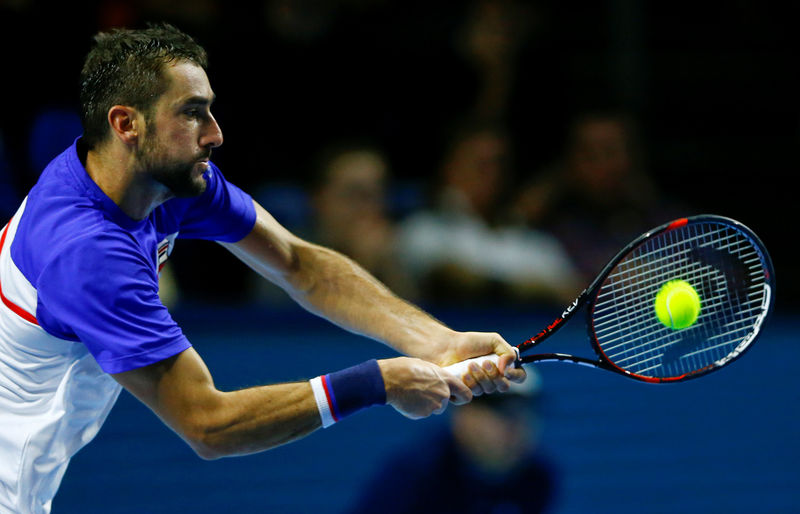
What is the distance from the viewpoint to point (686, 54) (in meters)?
6.60

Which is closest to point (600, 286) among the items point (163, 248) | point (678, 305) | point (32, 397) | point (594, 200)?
point (678, 305)

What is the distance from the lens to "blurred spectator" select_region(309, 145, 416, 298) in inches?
187

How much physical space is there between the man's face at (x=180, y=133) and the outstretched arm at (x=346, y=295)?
0.52m

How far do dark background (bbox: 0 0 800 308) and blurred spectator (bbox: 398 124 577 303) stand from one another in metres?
0.40

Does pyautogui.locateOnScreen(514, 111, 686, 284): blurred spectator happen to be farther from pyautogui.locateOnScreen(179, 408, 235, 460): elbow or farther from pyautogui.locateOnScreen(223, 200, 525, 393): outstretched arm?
pyautogui.locateOnScreen(179, 408, 235, 460): elbow

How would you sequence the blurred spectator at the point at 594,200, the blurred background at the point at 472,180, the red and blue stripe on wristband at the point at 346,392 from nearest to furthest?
the red and blue stripe on wristband at the point at 346,392 < the blurred background at the point at 472,180 < the blurred spectator at the point at 594,200

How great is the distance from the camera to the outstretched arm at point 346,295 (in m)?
3.08

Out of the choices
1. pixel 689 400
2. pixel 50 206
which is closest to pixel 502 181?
pixel 689 400

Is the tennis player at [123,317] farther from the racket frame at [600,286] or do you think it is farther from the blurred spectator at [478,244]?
the blurred spectator at [478,244]

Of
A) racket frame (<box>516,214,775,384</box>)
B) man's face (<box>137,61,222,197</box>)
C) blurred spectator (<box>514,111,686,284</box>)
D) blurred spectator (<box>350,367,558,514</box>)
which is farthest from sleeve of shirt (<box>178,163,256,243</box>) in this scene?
blurred spectator (<box>514,111,686,284</box>)

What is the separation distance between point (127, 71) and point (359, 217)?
7.17 feet

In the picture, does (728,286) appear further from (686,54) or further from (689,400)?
(686,54)

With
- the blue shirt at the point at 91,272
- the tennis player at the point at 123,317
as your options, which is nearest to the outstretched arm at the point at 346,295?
the tennis player at the point at 123,317

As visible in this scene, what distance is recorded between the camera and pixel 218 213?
310 centimetres
